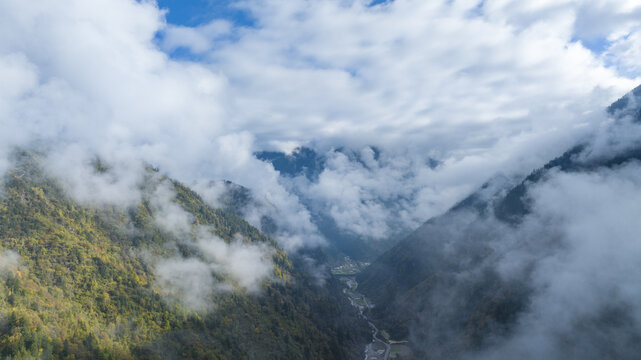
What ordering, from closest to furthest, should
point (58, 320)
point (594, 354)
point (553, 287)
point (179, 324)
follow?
point (58, 320) < point (594, 354) < point (179, 324) < point (553, 287)

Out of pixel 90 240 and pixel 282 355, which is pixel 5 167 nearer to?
pixel 90 240

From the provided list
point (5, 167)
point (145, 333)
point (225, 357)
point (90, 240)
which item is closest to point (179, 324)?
point (145, 333)

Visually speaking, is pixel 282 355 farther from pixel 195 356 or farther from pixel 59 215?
pixel 59 215

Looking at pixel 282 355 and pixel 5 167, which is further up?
pixel 5 167

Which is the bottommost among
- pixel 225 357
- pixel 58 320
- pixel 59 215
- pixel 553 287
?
pixel 553 287

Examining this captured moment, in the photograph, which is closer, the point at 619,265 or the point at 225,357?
the point at 225,357

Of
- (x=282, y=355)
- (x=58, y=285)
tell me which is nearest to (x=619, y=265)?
(x=282, y=355)

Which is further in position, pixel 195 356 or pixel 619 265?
pixel 619 265

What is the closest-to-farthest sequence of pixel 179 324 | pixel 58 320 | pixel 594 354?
pixel 58 320
pixel 594 354
pixel 179 324

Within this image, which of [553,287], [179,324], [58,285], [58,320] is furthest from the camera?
[553,287]
